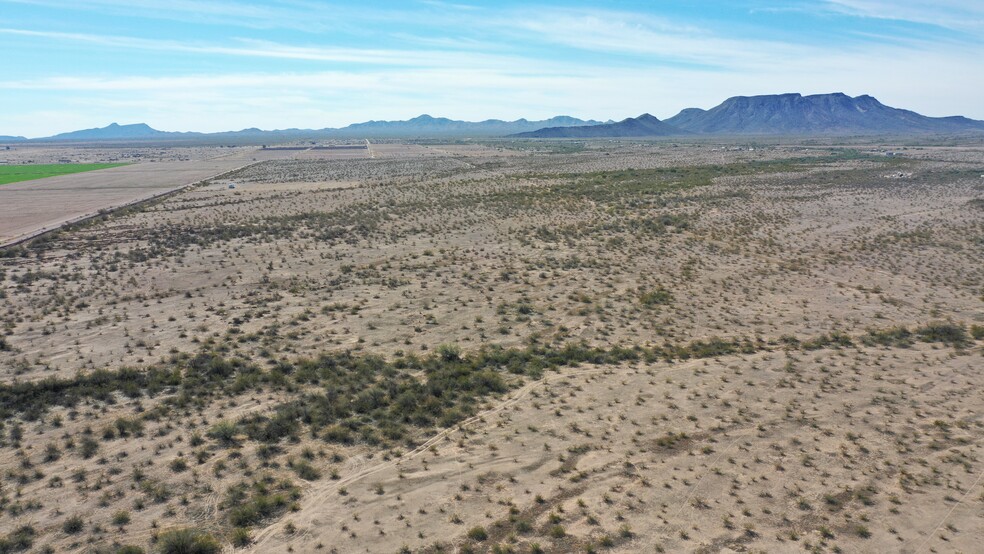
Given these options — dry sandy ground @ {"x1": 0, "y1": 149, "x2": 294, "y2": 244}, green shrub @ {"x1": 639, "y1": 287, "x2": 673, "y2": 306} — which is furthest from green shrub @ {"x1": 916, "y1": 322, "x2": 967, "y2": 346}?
dry sandy ground @ {"x1": 0, "y1": 149, "x2": 294, "y2": 244}

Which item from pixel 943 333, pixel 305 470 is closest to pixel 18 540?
pixel 305 470

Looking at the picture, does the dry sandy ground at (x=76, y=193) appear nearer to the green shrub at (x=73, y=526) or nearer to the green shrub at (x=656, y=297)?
the green shrub at (x=73, y=526)

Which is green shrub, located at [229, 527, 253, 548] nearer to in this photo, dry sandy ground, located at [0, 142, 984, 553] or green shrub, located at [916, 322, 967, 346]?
dry sandy ground, located at [0, 142, 984, 553]

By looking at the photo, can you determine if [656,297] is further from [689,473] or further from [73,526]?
[73,526]

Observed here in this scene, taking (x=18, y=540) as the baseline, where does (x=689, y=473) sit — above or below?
below

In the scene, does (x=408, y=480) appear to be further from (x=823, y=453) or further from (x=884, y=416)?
(x=884, y=416)

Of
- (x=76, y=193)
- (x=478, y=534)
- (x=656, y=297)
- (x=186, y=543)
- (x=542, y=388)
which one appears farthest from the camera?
(x=76, y=193)

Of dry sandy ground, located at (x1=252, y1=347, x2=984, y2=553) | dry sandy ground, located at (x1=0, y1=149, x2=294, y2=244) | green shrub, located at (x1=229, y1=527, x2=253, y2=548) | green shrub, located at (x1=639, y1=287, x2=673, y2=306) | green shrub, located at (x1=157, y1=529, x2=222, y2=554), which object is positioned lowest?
dry sandy ground, located at (x1=252, y1=347, x2=984, y2=553)

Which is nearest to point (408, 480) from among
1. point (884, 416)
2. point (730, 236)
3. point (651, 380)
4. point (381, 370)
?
point (381, 370)
